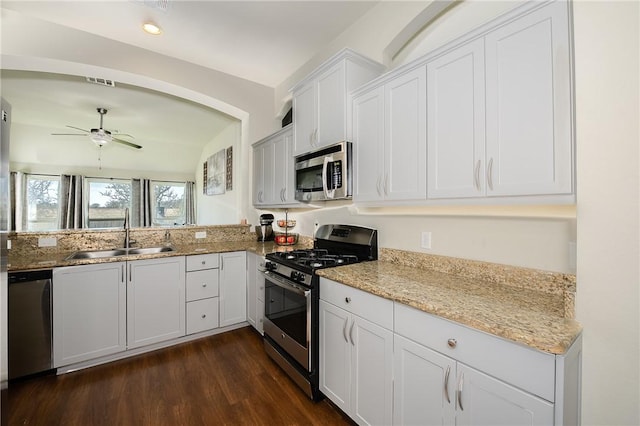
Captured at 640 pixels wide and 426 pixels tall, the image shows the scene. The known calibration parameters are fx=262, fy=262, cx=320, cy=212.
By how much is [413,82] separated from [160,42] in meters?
2.74

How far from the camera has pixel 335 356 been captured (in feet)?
5.62

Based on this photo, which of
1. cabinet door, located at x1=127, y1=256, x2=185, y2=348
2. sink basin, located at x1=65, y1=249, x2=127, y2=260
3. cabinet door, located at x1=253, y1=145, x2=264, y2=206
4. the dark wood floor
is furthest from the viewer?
cabinet door, located at x1=253, y1=145, x2=264, y2=206

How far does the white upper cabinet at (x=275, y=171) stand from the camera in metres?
2.90

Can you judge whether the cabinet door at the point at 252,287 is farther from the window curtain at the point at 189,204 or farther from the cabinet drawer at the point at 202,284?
the window curtain at the point at 189,204

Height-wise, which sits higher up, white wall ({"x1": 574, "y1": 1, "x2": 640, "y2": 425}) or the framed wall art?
the framed wall art

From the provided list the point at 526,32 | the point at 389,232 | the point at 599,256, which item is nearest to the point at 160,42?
the point at 389,232

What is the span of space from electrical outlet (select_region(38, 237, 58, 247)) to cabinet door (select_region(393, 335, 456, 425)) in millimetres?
3282

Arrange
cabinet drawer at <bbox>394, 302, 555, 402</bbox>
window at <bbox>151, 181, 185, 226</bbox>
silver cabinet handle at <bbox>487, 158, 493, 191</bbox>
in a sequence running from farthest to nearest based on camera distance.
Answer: window at <bbox>151, 181, 185, 226</bbox> < silver cabinet handle at <bbox>487, 158, 493, 191</bbox> < cabinet drawer at <bbox>394, 302, 555, 402</bbox>

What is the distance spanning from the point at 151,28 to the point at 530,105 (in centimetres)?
317

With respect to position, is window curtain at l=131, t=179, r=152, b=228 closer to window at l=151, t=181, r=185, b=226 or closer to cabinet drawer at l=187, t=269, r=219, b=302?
window at l=151, t=181, r=185, b=226

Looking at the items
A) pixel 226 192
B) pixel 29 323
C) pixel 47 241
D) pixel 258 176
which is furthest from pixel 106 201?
pixel 29 323

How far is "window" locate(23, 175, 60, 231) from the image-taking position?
5.26 m

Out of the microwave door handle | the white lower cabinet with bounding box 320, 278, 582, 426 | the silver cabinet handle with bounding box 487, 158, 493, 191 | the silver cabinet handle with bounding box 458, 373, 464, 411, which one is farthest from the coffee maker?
the silver cabinet handle with bounding box 458, 373, 464, 411

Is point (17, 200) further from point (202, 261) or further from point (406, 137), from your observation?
point (406, 137)
